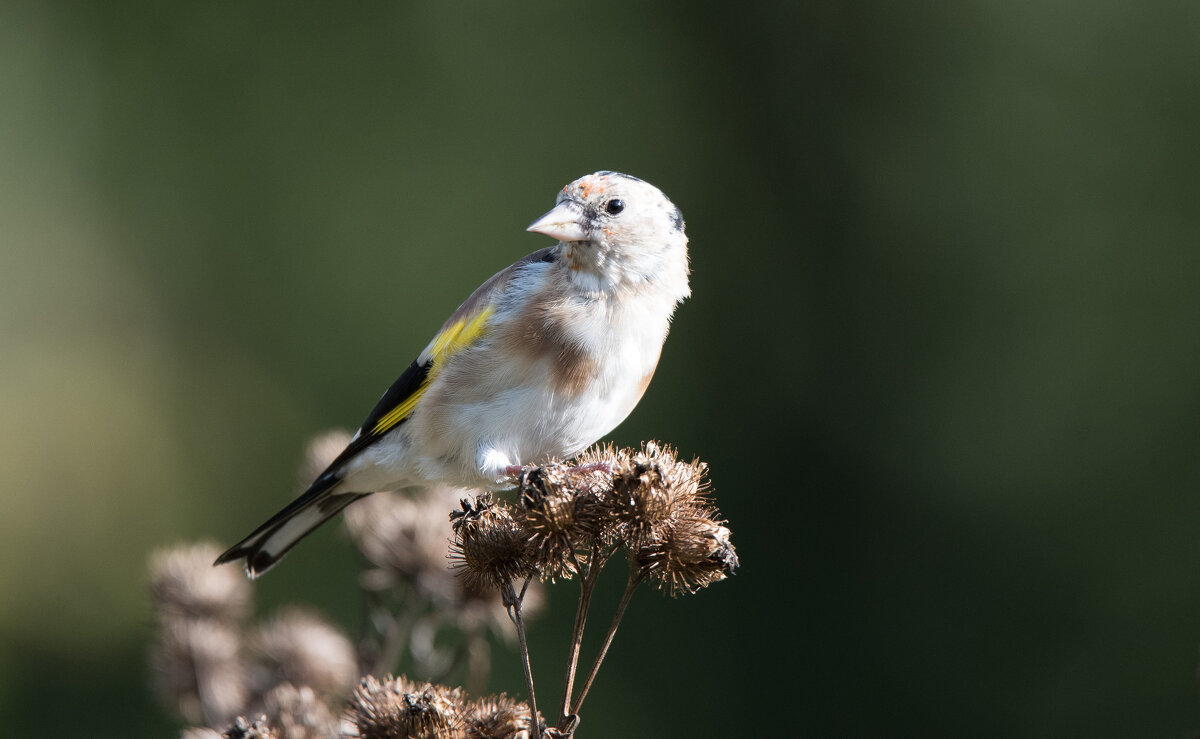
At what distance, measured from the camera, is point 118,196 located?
701cm

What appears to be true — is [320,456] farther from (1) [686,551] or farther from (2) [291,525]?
(1) [686,551]

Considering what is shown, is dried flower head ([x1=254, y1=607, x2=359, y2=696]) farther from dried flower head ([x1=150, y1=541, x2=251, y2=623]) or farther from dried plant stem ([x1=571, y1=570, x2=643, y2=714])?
dried plant stem ([x1=571, y1=570, x2=643, y2=714])

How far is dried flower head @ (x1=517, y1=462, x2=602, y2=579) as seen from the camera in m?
2.16

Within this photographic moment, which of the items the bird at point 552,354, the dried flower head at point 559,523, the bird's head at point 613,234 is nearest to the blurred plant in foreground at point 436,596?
the dried flower head at point 559,523

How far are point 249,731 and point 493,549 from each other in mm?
567

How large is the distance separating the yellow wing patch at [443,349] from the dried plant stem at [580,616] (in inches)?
46.8

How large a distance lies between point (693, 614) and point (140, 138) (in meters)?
4.38

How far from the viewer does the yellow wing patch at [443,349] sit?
10.8ft

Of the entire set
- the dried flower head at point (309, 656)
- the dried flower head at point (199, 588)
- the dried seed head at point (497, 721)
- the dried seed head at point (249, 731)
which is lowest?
the dried seed head at point (497, 721)

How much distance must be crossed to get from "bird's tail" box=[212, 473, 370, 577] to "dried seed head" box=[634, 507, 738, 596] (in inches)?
60.4

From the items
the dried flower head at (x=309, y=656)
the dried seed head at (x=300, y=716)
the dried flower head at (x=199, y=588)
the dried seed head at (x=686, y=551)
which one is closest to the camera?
the dried seed head at (x=686, y=551)

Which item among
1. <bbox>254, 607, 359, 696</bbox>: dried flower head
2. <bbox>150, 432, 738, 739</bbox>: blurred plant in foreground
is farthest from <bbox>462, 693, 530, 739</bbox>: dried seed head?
<bbox>254, 607, 359, 696</bbox>: dried flower head

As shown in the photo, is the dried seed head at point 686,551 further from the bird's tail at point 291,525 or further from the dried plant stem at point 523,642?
the bird's tail at point 291,525

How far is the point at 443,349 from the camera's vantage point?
3.41 meters
